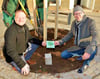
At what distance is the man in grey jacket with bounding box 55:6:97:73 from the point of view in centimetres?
246

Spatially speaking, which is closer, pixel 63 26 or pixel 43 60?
pixel 43 60

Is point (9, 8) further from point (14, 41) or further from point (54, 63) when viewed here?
point (54, 63)

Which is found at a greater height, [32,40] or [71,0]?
[71,0]

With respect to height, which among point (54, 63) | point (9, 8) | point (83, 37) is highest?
point (9, 8)

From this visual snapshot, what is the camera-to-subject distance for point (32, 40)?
2867 millimetres

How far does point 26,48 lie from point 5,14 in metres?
0.87

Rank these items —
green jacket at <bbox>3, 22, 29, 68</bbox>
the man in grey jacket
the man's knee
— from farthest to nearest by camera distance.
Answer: the man's knee
the man in grey jacket
green jacket at <bbox>3, 22, 29, 68</bbox>

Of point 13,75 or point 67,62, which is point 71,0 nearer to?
point 67,62

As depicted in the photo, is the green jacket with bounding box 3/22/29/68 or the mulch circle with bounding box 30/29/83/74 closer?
the green jacket with bounding box 3/22/29/68

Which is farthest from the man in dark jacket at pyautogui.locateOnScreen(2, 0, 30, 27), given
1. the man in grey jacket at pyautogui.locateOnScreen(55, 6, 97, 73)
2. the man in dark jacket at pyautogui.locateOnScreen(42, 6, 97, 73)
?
the man in grey jacket at pyautogui.locateOnScreen(55, 6, 97, 73)

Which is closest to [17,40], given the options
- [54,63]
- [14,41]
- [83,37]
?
[14,41]

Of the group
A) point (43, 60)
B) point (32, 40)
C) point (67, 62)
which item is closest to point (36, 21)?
point (32, 40)

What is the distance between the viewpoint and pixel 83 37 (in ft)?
8.70

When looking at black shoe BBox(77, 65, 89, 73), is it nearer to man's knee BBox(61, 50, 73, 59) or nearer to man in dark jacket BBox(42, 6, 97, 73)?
man in dark jacket BBox(42, 6, 97, 73)
